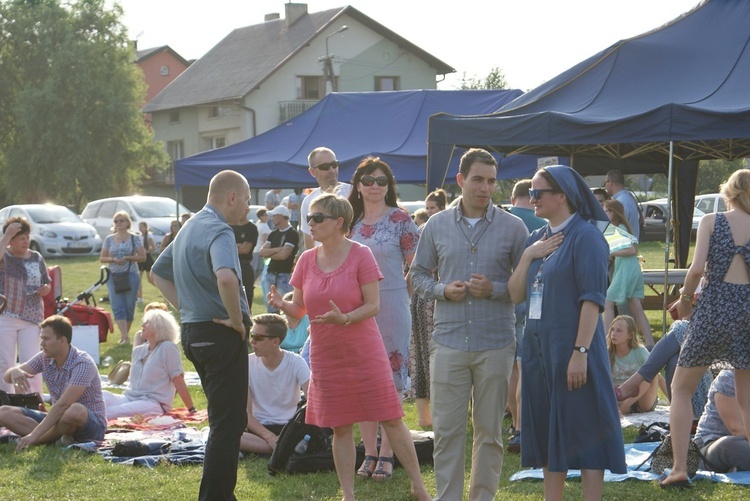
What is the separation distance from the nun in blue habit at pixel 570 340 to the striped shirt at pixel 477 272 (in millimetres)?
330

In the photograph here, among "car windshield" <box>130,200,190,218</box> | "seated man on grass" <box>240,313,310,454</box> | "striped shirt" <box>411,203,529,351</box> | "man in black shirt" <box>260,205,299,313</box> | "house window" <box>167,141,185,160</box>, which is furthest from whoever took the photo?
"house window" <box>167,141,185,160</box>

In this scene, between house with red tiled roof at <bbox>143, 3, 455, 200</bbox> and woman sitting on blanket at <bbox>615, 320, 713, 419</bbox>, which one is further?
house with red tiled roof at <bbox>143, 3, 455, 200</bbox>

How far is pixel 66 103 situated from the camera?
49.0 meters

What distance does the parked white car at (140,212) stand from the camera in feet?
96.7

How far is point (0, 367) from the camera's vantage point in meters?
9.49

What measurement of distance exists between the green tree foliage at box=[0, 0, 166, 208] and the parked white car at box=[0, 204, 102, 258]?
1780 centimetres

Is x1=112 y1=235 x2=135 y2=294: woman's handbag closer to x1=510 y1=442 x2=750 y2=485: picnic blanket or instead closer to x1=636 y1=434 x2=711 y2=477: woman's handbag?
x1=510 y1=442 x2=750 y2=485: picnic blanket

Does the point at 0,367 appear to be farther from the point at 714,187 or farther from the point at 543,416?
the point at 714,187

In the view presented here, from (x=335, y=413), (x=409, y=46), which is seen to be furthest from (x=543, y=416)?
(x=409, y=46)

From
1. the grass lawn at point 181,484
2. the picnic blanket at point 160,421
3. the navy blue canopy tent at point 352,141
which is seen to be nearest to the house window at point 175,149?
the navy blue canopy tent at point 352,141

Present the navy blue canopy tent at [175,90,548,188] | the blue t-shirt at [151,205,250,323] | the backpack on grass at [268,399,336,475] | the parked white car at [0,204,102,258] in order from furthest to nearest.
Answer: the parked white car at [0,204,102,258] < the navy blue canopy tent at [175,90,548,188] < the backpack on grass at [268,399,336,475] < the blue t-shirt at [151,205,250,323]

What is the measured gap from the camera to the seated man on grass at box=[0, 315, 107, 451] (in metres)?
7.89

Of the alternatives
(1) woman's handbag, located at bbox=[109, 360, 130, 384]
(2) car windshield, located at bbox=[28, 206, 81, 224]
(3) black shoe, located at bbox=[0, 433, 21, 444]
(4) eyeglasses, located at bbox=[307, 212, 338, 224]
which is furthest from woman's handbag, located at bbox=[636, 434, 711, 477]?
(2) car windshield, located at bbox=[28, 206, 81, 224]

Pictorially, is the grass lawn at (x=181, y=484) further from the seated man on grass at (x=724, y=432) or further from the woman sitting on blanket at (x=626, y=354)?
the woman sitting on blanket at (x=626, y=354)
